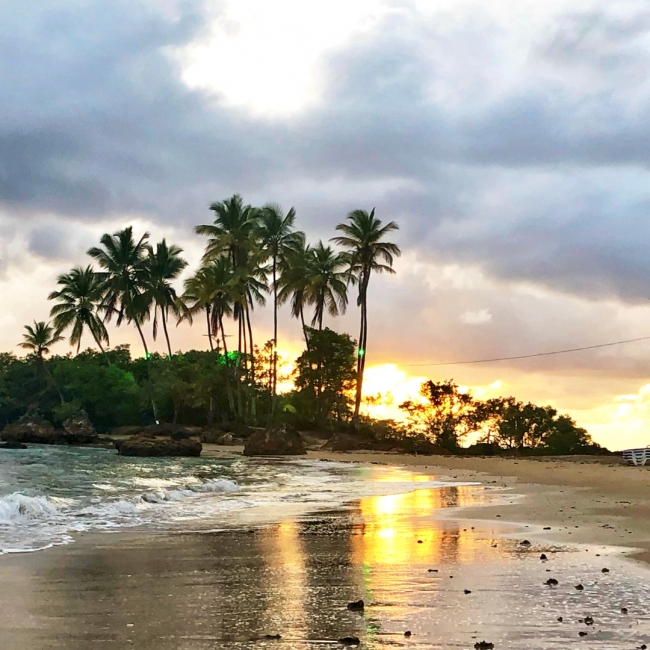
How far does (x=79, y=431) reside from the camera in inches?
1932

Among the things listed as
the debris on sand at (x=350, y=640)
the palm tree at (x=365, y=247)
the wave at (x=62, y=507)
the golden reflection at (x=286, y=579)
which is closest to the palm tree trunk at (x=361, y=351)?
the palm tree at (x=365, y=247)

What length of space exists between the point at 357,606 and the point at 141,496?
31.9 ft

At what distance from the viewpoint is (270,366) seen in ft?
173

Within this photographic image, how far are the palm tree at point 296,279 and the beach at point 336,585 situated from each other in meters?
38.9

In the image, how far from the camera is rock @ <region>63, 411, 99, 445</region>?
45469mm

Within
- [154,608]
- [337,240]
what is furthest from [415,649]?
[337,240]

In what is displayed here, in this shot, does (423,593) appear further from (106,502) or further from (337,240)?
(337,240)

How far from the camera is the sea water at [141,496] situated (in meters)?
9.88

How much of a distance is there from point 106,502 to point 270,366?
39.7 meters

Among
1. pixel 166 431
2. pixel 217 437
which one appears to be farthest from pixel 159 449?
pixel 166 431

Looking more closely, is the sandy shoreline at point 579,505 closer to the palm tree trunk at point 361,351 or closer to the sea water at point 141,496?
the sea water at point 141,496

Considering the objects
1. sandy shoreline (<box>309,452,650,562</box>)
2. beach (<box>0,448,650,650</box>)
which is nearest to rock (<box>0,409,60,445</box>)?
sandy shoreline (<box>309,452,650,562</box>)

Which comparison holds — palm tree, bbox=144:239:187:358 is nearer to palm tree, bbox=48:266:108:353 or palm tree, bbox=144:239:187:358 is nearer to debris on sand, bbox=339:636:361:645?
palm tree, bbox=48:266:108:353

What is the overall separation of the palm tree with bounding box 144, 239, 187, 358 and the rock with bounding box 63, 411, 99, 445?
688cm
